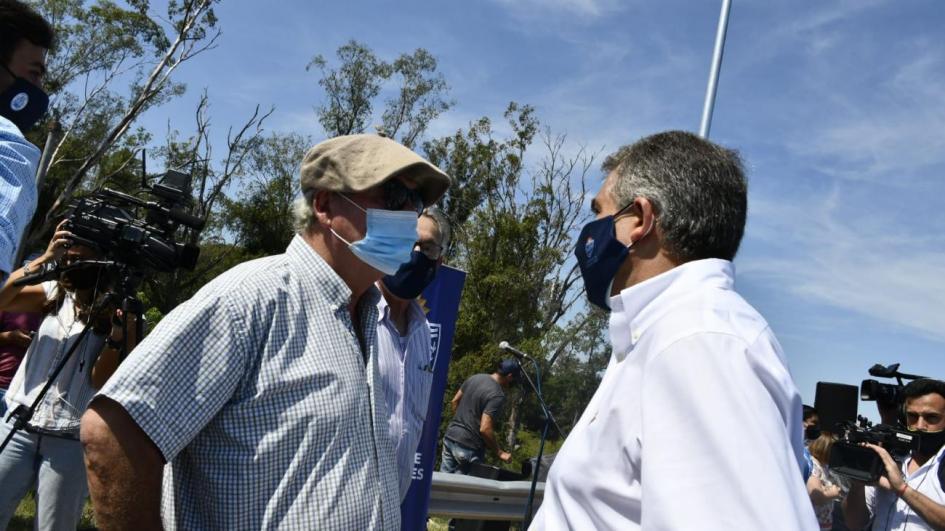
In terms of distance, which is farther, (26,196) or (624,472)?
(26,196)

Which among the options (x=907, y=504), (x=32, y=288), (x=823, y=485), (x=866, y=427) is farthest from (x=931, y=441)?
(x=32, y=288)

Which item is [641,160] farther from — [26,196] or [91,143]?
[91,143]

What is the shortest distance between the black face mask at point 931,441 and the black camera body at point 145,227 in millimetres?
4584

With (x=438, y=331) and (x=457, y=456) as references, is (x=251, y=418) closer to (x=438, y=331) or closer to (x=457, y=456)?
(x=438, y=331)

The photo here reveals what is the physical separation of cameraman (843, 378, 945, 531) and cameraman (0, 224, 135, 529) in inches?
179

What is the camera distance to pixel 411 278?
351cm

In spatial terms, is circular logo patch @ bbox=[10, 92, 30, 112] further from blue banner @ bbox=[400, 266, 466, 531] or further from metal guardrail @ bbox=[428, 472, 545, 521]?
metal guardrail @ bbox=[428, 472, 545, 521]

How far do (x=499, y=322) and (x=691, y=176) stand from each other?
2388cm

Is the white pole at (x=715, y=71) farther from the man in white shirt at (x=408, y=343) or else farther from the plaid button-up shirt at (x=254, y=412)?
the plaid button-up shirt at (x=254, y=412)

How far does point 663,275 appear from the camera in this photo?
1.68 m

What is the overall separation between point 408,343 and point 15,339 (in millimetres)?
2876

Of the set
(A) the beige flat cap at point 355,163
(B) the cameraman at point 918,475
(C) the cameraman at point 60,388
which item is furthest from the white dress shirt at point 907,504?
(C) the cameraman at point 60,388

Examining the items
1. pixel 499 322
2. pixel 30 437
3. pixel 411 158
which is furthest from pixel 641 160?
pixel 499 322

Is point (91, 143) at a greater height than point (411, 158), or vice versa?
point (91, 143)
